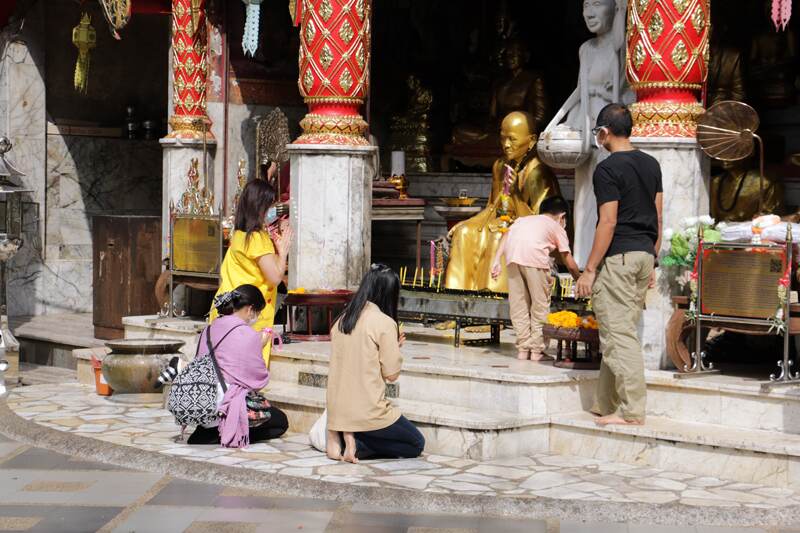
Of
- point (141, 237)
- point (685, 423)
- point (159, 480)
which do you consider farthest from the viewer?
point (141, 237)

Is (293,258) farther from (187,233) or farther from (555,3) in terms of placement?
(555,3)

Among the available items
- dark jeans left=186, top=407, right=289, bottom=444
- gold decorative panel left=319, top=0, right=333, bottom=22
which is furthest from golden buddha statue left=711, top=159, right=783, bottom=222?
dark jeans left=186, top=407, right=289, bottom=444

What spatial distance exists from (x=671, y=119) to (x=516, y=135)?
2.96 m

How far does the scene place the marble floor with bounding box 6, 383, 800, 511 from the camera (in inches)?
314

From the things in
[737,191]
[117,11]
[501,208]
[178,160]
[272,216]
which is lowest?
[272,216]

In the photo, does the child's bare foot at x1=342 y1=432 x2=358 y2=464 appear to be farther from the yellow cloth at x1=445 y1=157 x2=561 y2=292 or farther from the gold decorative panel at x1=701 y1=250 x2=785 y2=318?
the yellow cloth at x1=445 y1=157 x2=561 y2=292

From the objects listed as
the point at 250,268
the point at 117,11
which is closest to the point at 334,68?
the point at 250,268

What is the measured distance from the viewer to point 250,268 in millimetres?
10500

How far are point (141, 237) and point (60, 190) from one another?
4019 mm

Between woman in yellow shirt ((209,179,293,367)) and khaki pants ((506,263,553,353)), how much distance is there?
1693 millimetres

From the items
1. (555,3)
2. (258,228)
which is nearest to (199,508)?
(258,228)

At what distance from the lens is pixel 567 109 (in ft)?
39.6

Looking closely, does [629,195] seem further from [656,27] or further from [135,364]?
[135,364]

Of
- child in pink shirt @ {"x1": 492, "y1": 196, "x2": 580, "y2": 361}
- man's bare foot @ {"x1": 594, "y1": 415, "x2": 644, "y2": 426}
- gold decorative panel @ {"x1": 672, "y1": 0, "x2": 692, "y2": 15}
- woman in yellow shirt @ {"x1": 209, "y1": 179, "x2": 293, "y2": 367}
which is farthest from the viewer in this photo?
woman in yellow shirt @ {"x1": 209, "y1": 179, "x2": 293, "y2": 367}
